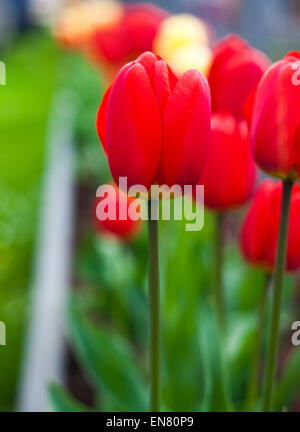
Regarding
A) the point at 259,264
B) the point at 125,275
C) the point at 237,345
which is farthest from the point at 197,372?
the point at 125,275

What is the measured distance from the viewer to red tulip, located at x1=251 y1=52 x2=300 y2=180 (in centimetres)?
38

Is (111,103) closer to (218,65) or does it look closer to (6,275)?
(218,65)

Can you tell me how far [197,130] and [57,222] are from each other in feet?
4.56

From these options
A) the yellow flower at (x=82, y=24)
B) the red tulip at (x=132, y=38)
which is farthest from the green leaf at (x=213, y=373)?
the yellow flower at (x=82, y=24)

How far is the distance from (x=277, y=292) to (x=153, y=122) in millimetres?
131

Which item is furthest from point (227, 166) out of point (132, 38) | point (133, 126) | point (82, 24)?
point (82, 24)

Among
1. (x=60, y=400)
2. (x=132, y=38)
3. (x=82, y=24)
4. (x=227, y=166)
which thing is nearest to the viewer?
(x=227, y=166)

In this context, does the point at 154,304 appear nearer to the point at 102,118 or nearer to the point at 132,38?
the point at 102,118

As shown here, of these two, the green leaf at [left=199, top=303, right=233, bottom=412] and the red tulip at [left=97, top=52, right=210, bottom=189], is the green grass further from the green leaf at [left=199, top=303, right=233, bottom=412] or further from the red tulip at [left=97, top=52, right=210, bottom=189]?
the red tulip at [left=97, top=52, right=210, bottom=189]

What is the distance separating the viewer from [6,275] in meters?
1.75

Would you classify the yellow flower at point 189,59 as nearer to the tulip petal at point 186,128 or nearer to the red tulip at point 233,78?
the red tulip at point 233,78

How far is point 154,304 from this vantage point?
1.32 feet

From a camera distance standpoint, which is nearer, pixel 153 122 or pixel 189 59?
pixel 153 122

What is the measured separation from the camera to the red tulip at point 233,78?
0.53 meters
